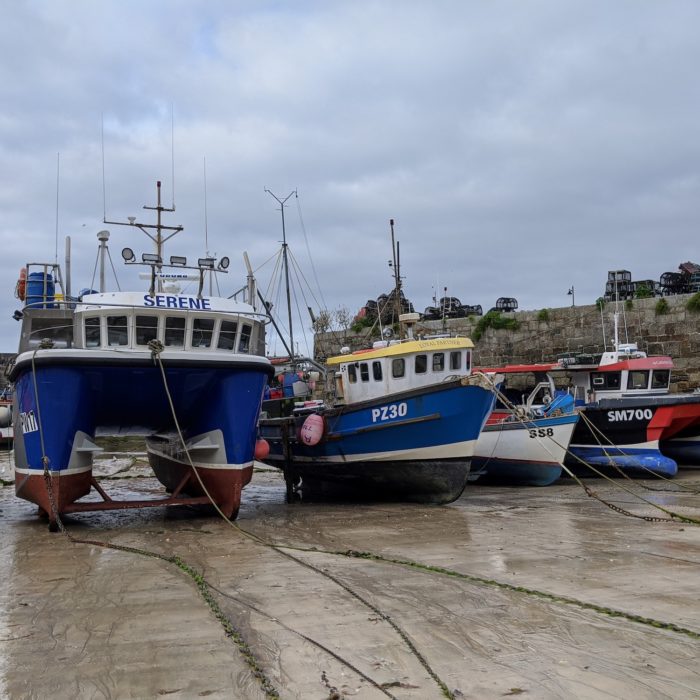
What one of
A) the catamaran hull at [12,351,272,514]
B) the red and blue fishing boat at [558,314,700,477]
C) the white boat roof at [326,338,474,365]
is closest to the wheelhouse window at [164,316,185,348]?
the catamaran hull at [12,351,272,514]

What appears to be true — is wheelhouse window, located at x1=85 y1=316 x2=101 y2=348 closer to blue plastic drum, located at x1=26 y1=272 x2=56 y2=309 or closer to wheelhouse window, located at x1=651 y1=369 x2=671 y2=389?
→ blue plastic drum, located at x1=26 y1=272 x2=56 y2=309

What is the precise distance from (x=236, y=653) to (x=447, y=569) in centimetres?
275

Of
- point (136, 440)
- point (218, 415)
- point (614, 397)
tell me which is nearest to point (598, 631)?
point (218, 415)

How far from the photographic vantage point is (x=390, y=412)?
12.0 meters

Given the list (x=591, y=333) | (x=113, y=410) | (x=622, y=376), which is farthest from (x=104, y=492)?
(x=591, y=333)

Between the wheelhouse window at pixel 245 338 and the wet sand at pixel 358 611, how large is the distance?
2780 millimetres

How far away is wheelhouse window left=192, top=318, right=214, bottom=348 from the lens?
10875 millimetres

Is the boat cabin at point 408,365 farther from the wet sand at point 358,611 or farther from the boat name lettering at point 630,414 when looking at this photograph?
the boat name lettering at point 630,414

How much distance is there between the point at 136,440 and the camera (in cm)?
3195

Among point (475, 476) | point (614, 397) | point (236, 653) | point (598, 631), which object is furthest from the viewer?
point (614, 397)

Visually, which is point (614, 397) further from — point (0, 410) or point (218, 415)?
point (0, 410)

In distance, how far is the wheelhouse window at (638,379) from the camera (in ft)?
56.9

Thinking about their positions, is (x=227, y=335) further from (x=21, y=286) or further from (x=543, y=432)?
(x=543, y=432)

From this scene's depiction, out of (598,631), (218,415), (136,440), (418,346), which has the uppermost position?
(418,346)
